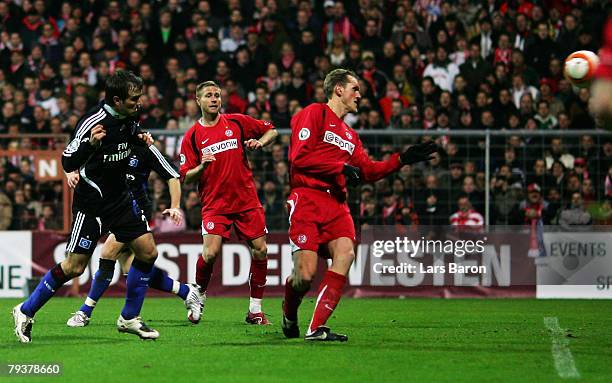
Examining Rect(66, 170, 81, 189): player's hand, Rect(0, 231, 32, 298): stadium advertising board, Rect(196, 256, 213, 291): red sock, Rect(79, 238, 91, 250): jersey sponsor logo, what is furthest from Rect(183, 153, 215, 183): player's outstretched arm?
Rect(0, 231, 32, 298): stadium advertising board

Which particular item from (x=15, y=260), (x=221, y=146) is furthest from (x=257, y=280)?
(x=15, y=260)

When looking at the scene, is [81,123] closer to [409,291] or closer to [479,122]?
[409,291]

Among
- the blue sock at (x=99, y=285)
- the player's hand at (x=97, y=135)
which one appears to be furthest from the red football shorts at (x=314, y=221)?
the blue sock at (x=99, y=285)

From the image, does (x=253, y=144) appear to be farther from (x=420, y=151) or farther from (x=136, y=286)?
(x=420, y=151)

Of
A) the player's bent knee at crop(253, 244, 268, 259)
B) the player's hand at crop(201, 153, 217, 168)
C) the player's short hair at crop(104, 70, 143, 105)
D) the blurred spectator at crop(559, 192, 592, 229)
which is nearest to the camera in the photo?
the player's short hair at crop(104, 70, 143, 105)

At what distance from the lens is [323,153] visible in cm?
980

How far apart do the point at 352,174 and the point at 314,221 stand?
619 millimetres

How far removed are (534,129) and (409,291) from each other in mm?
3586

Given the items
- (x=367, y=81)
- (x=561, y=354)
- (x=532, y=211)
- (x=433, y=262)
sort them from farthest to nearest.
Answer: (x=367, y=81) < (x=532, y=211) < (x=433, y=262) < (x=561, y=354)

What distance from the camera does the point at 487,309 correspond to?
14.4 m

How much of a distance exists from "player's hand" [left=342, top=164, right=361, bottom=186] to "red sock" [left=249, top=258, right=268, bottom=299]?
3.02 m

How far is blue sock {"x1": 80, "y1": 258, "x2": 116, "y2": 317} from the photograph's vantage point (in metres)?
11.6

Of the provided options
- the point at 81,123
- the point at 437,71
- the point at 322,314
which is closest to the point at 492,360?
the point at 322,314

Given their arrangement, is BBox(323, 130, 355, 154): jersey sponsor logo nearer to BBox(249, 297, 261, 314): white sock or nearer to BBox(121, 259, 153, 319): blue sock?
BBox(121, 259, 153, 319): blue sock
